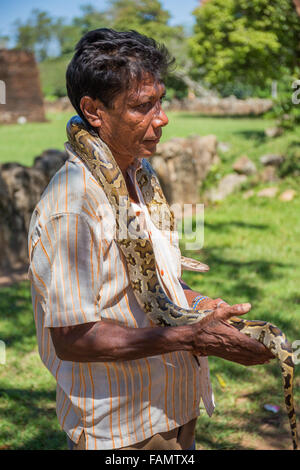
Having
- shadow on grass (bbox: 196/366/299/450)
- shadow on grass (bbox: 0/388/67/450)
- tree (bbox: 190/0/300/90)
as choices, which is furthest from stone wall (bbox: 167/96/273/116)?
shadow on grass (bbox: 0/388/67/450)

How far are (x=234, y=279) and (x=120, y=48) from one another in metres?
4.87

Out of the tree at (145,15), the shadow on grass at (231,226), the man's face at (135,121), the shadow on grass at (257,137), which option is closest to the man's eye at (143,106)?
the man's face at (135,121)

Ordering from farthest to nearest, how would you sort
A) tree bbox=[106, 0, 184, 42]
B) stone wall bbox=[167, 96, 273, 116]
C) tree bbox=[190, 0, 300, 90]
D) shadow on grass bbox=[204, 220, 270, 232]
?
1. tree bbox=[106, 0, 184, 42]
2. stone wall bbox=[167, 96, 273, 116]
3. tree bbox=[190, 0, 300, 90]
4. shadow on grass bbox=[204, 220, 270, 232]

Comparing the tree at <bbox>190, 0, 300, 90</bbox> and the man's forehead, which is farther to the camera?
the tree at <bbox>190, 0, 300, 90</bbox>

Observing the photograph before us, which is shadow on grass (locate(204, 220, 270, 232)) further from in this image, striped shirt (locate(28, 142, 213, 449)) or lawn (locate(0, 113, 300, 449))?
striped shirt (locate(28, 142, 213, 449))

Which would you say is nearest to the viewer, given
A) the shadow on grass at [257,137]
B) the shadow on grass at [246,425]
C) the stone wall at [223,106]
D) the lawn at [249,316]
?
the shadow on grass at [246,425]

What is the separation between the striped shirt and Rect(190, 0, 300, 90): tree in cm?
729

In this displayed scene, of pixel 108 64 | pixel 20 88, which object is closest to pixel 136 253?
pixel 108 64

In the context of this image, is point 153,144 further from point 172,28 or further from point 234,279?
point 172,28

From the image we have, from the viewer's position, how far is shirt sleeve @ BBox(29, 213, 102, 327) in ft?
5.43

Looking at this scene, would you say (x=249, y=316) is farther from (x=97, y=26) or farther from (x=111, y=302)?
(x=97, y=26)

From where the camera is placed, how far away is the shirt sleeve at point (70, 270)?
5.43 feet

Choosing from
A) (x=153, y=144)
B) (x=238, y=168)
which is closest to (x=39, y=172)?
(x=238, y=168)

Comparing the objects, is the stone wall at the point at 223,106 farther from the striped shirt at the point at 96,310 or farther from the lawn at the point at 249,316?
the striped shirt at the point at 96,310
